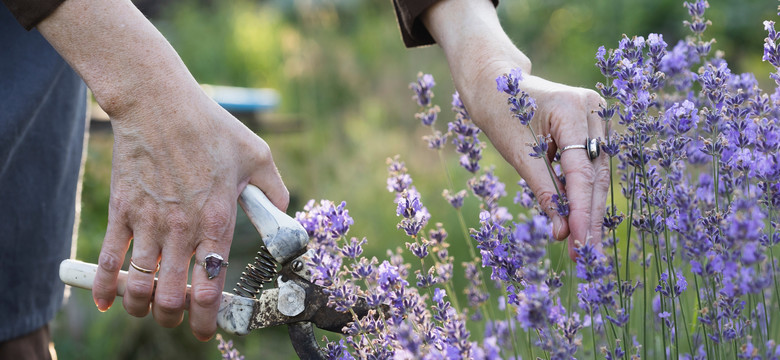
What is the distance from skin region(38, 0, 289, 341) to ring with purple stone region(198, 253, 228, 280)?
1 centimetres

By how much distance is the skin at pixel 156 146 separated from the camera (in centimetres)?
142

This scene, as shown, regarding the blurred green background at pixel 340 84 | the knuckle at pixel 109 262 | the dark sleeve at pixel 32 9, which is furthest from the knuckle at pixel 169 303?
the blurred green background at pixel 340 84

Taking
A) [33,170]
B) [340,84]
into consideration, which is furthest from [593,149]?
[340,84]

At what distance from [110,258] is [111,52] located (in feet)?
1.34

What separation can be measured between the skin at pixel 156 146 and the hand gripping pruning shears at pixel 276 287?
0.10 metres

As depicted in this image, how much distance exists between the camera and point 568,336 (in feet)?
4.28

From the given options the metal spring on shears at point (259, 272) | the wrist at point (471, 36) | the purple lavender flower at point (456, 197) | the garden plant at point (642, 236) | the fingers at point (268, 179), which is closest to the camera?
the garden plant at point (642, 236)

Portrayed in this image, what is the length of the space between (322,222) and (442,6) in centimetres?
70

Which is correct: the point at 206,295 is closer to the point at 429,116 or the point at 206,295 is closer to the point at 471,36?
the point at 429,116

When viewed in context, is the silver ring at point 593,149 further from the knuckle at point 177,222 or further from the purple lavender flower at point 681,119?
the knuckle at point 177,222

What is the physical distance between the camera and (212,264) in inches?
57.7

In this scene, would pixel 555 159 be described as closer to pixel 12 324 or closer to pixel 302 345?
pixel 302 345

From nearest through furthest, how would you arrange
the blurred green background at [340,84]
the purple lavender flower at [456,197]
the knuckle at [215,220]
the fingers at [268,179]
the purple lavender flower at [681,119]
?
the purple lavender flower at [681,119], the knuckle at [215,220], the fingers at [268,179], the purple lavender flower at [456,197], the blurred green background at [340,84]

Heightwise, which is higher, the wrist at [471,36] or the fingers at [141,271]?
the wrist at [471,36]
